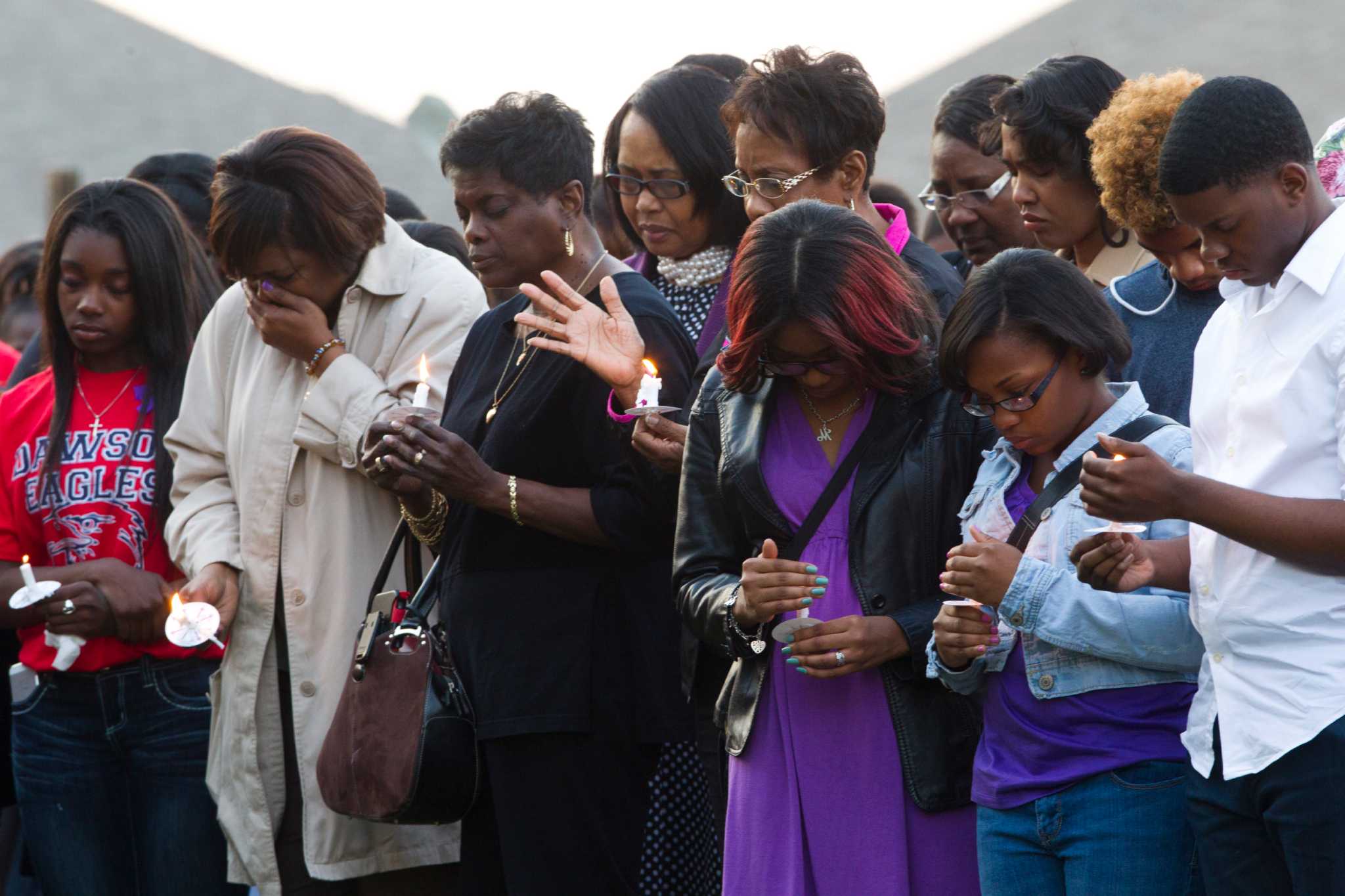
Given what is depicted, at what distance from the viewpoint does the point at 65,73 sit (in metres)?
28.7

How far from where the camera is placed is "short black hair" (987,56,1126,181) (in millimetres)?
3842

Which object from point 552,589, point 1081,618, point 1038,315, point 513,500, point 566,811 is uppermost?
point 1038,315

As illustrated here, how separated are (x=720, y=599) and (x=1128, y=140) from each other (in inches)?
48.0

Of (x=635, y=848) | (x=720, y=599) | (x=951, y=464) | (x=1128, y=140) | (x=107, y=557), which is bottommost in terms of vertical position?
(x=635, y=848)

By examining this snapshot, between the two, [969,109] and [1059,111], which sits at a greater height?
[1059,111]

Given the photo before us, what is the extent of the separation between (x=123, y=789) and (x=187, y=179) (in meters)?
2.21

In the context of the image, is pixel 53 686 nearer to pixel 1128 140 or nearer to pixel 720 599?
pixel 720 599

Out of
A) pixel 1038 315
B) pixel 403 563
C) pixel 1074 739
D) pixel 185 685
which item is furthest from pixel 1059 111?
pixel 185 685

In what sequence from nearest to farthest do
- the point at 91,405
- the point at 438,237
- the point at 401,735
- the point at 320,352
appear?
the point at 401,735, the point at 320,352, the point at 91,405, the point at 438,237

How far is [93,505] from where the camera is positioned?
15.0ft

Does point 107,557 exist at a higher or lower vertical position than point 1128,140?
lower

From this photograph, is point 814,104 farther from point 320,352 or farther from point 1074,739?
point 1074,739

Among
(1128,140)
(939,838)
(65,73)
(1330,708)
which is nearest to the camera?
(1330,708)

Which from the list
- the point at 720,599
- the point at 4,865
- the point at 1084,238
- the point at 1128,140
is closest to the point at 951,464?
the point at 720,599
